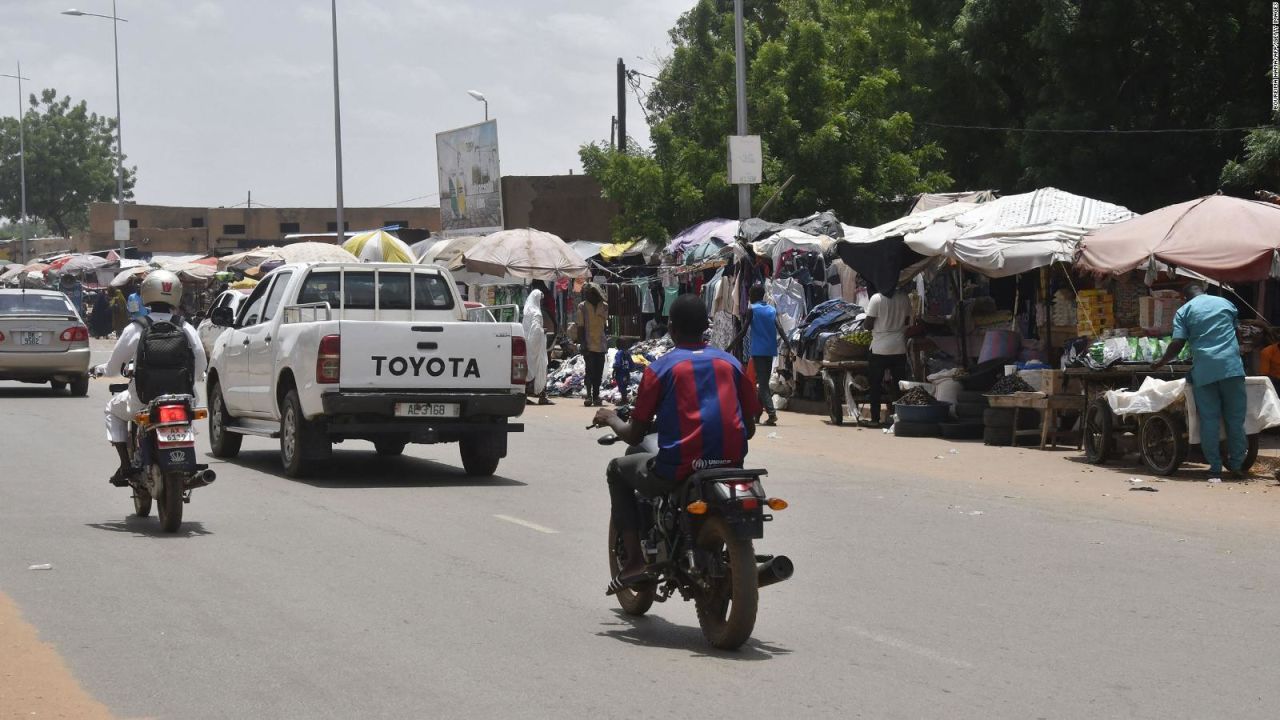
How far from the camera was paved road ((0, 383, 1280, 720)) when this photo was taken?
6.23 meters

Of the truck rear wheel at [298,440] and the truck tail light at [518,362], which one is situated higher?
the truck tail light at [518,362]

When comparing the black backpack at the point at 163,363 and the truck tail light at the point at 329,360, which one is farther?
the truck tail light at the point at 329,360

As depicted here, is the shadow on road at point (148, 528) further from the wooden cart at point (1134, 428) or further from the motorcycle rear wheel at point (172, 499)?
the wooden cart at point (1134, 428)

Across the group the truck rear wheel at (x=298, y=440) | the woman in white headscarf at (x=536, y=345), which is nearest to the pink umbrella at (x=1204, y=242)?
the truck rear wheel at (x=298, y=440)

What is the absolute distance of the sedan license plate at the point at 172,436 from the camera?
34.4ft

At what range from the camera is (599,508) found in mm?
12414

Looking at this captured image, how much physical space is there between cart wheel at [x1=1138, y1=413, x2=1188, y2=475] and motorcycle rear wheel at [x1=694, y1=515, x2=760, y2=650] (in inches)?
355

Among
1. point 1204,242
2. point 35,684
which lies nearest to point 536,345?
point 1204,242

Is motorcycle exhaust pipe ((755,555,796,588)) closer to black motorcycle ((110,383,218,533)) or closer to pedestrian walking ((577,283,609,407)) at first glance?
black motorcycle ((110,383,218,533))

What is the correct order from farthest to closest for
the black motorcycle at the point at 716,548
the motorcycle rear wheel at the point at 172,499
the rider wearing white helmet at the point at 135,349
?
the rider wearing white helmet at the point at 135,349, the motorcycle rear wheel at the point at 172,499, the black motorcycle at the point at 716,548

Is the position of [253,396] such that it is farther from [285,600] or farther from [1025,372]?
[1025,372]

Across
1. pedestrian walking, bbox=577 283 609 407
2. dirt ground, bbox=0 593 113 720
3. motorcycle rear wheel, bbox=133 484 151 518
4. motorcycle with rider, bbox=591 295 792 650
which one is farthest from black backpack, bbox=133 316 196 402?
pedestrian walking, bbox=577 283 609 407

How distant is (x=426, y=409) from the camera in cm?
1402

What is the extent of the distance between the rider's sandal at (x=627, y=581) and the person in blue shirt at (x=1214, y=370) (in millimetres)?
8436
